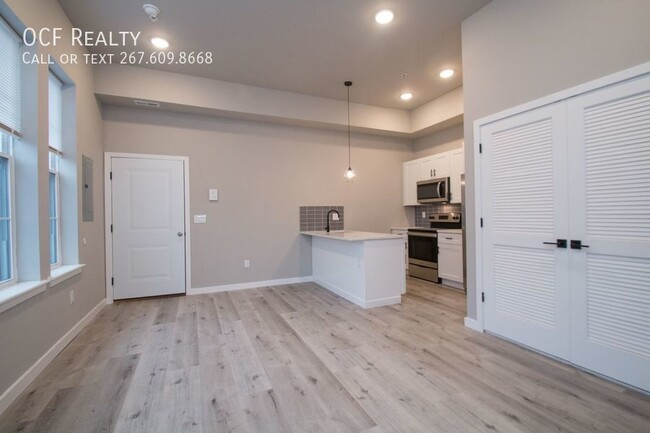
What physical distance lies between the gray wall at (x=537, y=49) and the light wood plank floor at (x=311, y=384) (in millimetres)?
951

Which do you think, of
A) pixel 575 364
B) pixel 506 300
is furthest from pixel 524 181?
pixel 575 364

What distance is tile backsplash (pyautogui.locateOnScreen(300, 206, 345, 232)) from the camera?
17.5 feet

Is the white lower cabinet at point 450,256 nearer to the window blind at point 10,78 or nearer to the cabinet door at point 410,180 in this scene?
the cabinet door at point 410,180

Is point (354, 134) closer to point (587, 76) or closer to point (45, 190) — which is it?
point (587, 76)

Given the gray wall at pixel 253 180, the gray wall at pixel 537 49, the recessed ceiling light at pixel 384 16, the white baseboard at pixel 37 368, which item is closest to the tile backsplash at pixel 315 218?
the gray wall at pixel 253 180

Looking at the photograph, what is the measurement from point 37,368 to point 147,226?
2337 mm

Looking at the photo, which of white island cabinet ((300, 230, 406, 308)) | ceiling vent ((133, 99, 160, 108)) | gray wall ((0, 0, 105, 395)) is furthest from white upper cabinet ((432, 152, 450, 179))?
gray wall ((0, 0, 105, 395))

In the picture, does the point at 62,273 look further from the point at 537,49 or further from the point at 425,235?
the point at 425,235

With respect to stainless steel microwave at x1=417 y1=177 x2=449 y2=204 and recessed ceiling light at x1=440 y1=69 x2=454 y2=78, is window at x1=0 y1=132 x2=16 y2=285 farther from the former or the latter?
stainless steel microwave at x1=417 y1=177 x2=449 y2=204

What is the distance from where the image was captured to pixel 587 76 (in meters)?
2.20

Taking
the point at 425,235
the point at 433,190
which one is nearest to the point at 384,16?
the point at 433,190

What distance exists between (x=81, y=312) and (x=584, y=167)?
15.7ft

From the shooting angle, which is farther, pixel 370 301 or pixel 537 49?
pixel 370 301

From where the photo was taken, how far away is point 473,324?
3.06 metres
